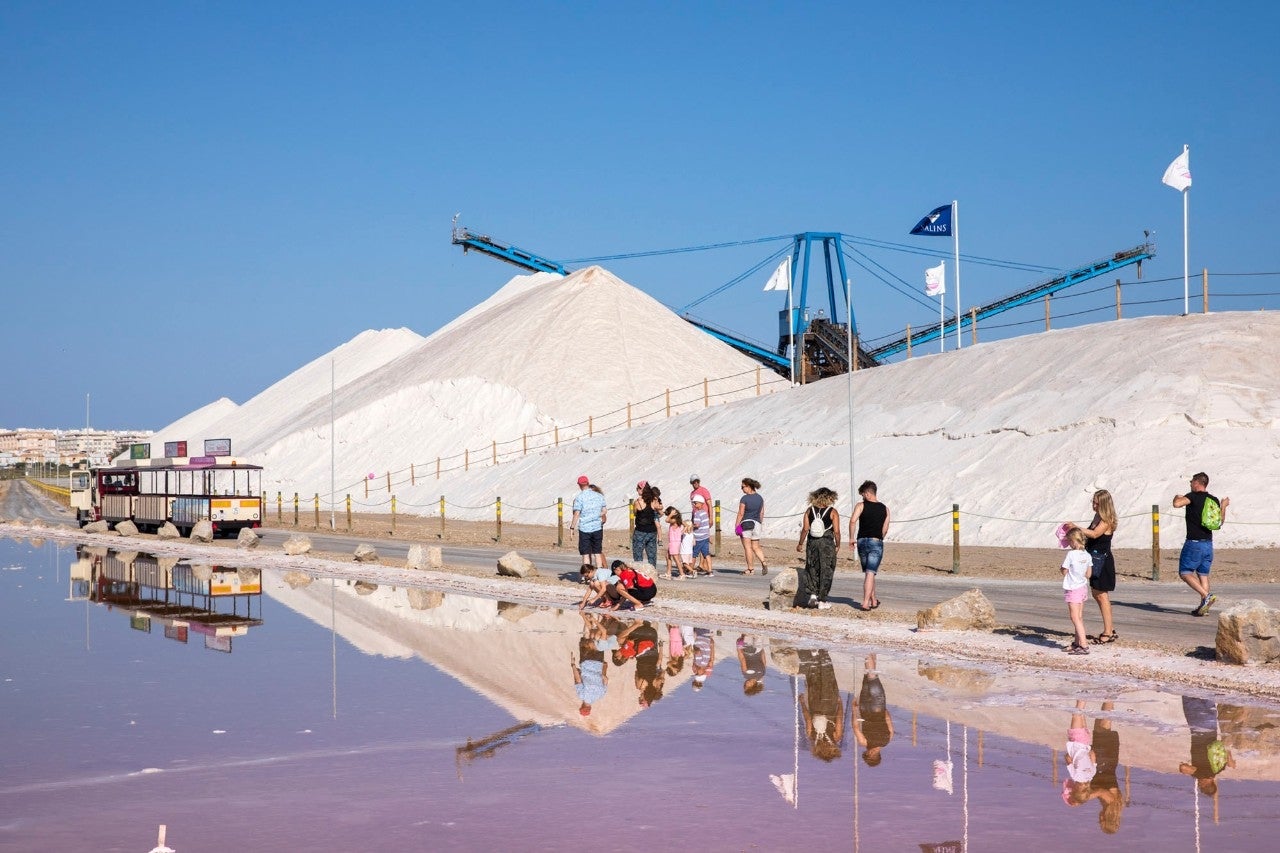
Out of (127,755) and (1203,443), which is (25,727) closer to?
(127,755)

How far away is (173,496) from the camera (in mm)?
40188

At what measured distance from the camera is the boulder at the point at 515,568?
23.0 m

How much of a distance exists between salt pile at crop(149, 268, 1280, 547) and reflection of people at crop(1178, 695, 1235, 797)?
61.8 feet

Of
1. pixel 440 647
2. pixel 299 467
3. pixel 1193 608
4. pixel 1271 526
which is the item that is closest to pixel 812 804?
pixel 440 647

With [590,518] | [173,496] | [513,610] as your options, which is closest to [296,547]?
[590,518]

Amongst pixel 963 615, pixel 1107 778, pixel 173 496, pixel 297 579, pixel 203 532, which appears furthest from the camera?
pixel 173 496

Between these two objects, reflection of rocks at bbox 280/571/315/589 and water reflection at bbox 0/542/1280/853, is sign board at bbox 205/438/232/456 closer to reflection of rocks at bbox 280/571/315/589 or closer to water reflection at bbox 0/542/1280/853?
reflection of rocks at bbox 280/571/315/589

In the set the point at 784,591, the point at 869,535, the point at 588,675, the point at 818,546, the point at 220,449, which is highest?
the point at 220,449

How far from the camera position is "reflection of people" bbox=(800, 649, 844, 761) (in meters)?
9.20

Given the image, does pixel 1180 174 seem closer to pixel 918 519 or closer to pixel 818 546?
pixel 918 519

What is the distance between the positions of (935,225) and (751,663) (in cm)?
3465

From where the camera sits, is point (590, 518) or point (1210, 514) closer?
point (1210, 514)

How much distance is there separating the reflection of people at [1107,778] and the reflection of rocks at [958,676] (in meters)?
1.68

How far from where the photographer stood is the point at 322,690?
11812 millimetres
